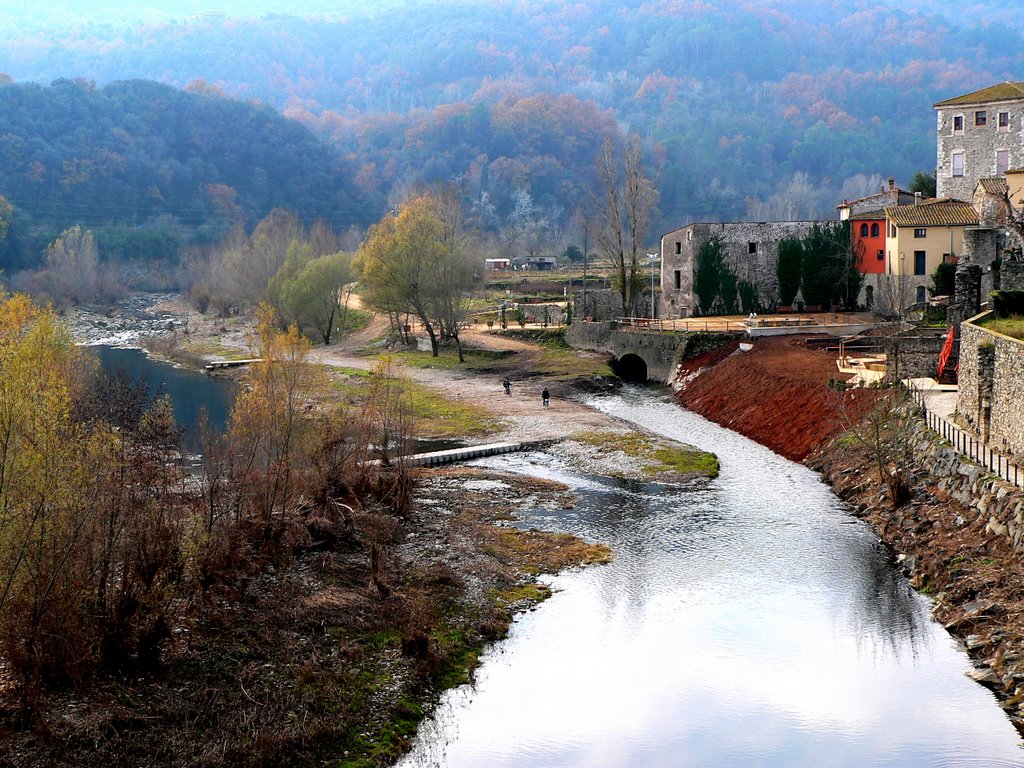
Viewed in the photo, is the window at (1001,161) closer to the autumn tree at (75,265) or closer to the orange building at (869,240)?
the orange building at (869,240)

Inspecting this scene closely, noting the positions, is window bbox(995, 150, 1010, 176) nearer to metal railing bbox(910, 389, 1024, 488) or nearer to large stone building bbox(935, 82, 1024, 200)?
large stone building bbox(935, 82, 1024, 200)

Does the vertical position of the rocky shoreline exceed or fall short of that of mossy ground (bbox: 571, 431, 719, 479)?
it exceeds it

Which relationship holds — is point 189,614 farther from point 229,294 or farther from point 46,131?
point 46,131

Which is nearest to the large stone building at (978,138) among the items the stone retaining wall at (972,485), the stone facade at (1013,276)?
the stone facade at (1013,276)

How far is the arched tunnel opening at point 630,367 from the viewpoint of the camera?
6309 centimetres

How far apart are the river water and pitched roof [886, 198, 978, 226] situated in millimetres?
31381

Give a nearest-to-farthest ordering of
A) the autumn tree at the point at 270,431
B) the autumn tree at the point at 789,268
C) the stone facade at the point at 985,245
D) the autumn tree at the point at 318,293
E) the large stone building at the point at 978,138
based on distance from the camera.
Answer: the autumn tree at the point at 270,431 → the stone facade at the point at 985,245 → the large stone building at the point at 978,138 → the autumn tree at the point at 789,268 → the autumn tree at the point at 318,293

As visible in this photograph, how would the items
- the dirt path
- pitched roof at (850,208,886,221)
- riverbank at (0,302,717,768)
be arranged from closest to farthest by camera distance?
riverbank at (0,302,717,768)
the dirt path
pitched roof at (850,208,886,221)

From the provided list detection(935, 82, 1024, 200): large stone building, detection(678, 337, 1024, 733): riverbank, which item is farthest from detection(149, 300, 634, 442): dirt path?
detection(935, 82, 1024, 200): large stone building

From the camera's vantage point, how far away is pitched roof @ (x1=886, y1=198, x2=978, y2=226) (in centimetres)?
5772

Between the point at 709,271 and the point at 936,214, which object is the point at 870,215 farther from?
the point at 709,271

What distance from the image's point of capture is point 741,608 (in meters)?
25.2

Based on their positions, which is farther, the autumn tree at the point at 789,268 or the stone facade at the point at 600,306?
the stone facade at the point at 600,306

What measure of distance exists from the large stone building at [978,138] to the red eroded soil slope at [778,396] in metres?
19.1
